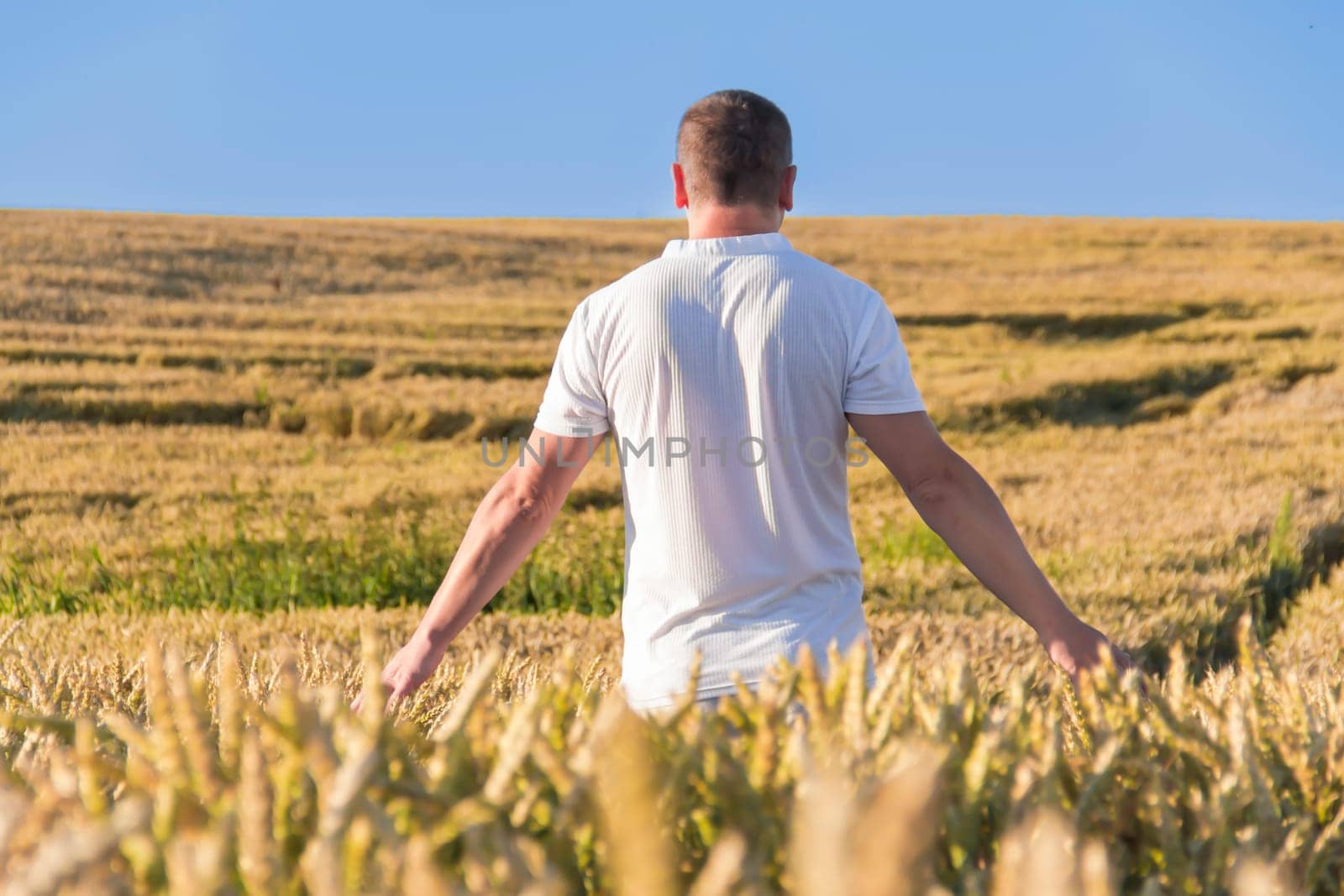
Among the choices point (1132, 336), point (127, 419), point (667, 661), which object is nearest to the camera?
point (667, 661)

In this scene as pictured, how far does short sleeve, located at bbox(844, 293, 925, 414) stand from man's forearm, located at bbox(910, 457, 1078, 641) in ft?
0.58

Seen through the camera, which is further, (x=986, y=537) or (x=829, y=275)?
(x=986, y=537)

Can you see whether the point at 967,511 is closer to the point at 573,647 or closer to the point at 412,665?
the point at 573,647

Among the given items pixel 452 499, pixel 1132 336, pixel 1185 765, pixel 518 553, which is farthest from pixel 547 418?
pixel 1132 336

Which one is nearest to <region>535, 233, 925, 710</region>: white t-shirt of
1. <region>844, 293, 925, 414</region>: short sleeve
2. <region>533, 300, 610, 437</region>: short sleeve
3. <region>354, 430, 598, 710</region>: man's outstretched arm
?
<region>844, 293, 925, 414</region>: short sleeve

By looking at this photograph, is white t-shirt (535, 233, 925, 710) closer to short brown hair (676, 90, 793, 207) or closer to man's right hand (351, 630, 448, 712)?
short brown hair (676, 90, 793, 207)

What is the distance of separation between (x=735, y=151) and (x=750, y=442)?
57 cm

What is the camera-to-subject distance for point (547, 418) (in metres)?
2.36

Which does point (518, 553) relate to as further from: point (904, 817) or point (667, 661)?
point (904, 817)

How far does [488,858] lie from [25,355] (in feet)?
65.5

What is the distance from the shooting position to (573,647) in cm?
261

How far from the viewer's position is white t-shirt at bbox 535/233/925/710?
6.89 feet

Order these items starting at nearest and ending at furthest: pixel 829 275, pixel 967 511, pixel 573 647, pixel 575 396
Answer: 1. pixel 829 275
2. pixel 967 511
3. pixel 575 396
4. pixel 573 647

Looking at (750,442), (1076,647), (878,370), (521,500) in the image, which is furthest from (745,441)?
(1076,647)
